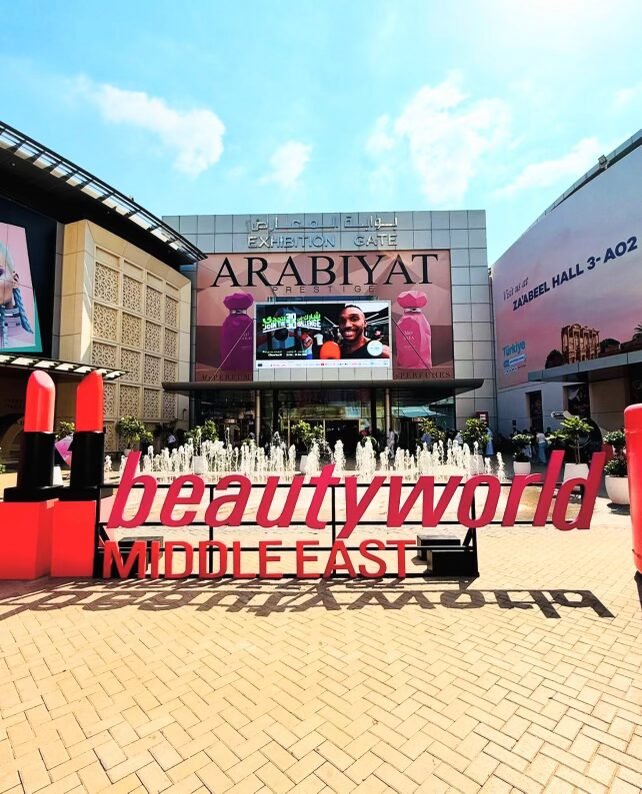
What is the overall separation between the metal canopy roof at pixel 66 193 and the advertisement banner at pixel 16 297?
211cm

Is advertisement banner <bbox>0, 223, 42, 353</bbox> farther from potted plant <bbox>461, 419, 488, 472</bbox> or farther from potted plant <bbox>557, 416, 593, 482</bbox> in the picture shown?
potted plant <bbox>557, 416, 593, 482</bbox>

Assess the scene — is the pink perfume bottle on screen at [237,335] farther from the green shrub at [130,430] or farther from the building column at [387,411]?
the building column at [387,411]

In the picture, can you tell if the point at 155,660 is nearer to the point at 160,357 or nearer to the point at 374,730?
the point at 374,730

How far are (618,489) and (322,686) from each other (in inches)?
441

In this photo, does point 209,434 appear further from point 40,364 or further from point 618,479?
point 618,479

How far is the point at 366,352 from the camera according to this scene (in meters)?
30.9

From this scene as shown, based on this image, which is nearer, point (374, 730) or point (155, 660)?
point (374, 730)

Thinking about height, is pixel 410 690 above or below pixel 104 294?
below

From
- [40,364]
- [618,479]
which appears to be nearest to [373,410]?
[618,479]

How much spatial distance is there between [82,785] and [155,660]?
1.47 metres

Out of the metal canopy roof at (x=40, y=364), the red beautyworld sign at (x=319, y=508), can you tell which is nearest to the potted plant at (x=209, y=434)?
the metal canopy roof at (x=40, y=364)

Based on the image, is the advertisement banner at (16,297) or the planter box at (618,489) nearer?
the planter box at (618,489)

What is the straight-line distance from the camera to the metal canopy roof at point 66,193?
1889 centimetres

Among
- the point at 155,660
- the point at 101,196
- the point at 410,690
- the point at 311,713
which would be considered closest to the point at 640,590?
the point at 410,690
